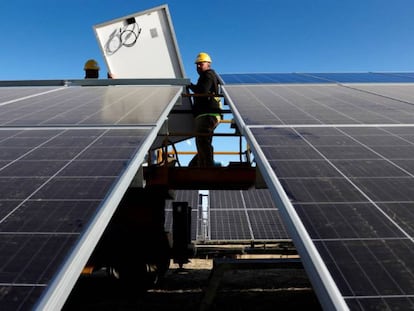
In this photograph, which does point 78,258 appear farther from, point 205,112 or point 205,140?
point 205,112

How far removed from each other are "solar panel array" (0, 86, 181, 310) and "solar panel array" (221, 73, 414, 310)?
3.99ft

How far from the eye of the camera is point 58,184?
10.8 feet

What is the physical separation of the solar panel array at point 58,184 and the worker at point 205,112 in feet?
8.12

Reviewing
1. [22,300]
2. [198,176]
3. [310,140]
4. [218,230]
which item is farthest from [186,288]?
[22,300]

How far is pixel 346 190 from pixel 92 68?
10911 millimetres

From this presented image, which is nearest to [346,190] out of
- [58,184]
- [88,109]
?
[58,184]

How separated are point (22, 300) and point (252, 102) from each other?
545cm

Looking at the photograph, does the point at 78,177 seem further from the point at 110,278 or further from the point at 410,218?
the point at 110,278

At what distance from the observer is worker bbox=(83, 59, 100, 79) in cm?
1243

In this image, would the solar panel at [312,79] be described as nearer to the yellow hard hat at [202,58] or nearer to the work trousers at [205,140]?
the yellow hard hat at [202,58]

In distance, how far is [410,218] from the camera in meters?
2.68

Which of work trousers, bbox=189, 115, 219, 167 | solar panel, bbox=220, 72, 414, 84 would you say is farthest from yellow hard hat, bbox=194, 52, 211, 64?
work trousers, bbox=189, 115, 219, 167

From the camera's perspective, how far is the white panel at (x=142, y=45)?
11930 millimetres

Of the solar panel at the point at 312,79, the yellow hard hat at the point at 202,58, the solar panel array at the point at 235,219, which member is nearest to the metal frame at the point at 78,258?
the yellow hard hat at the point at 202,58
